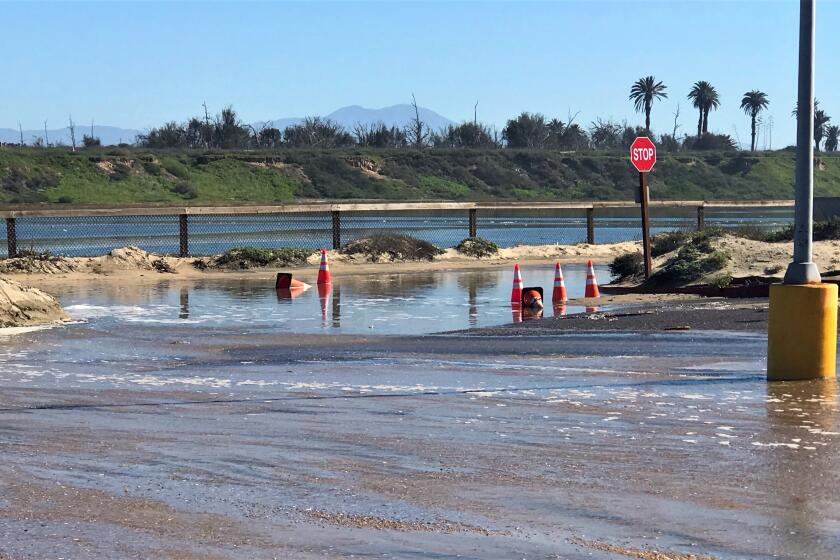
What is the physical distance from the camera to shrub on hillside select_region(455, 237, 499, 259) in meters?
35.2

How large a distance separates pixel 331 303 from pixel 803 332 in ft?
38.1

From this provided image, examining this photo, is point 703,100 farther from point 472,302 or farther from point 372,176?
point 472,302

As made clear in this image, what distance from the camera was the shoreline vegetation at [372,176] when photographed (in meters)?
92.9

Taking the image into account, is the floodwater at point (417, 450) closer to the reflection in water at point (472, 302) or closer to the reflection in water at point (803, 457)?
the reflection in water at point (803, 457)

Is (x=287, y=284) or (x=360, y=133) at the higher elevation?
(x=360, y=133)

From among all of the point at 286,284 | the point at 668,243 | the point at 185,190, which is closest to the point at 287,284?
the point at 286,284

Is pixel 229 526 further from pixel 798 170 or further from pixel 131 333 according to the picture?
pixel 131 333

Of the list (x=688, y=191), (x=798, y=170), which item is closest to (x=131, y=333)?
(x=798, y=170)

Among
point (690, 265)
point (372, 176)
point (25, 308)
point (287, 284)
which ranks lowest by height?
point (287, 284)

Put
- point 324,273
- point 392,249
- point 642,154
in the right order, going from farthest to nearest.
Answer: point 392,249 → point 324,273 → point 642,154

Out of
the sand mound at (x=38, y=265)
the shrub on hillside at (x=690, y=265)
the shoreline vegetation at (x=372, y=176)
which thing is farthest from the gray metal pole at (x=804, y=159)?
the shoreline vegetation at (x=372, y=176)

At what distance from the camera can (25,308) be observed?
727 inches

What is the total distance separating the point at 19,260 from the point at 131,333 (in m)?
12.8

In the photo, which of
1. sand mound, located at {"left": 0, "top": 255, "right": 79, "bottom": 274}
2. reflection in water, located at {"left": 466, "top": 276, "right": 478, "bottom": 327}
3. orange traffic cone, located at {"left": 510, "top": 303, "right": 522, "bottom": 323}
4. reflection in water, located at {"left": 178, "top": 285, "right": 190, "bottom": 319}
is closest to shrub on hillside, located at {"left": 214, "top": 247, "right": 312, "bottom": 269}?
sand mound, located at {"left": 0, "top": 255, "right": 79, "bottom": 274}
